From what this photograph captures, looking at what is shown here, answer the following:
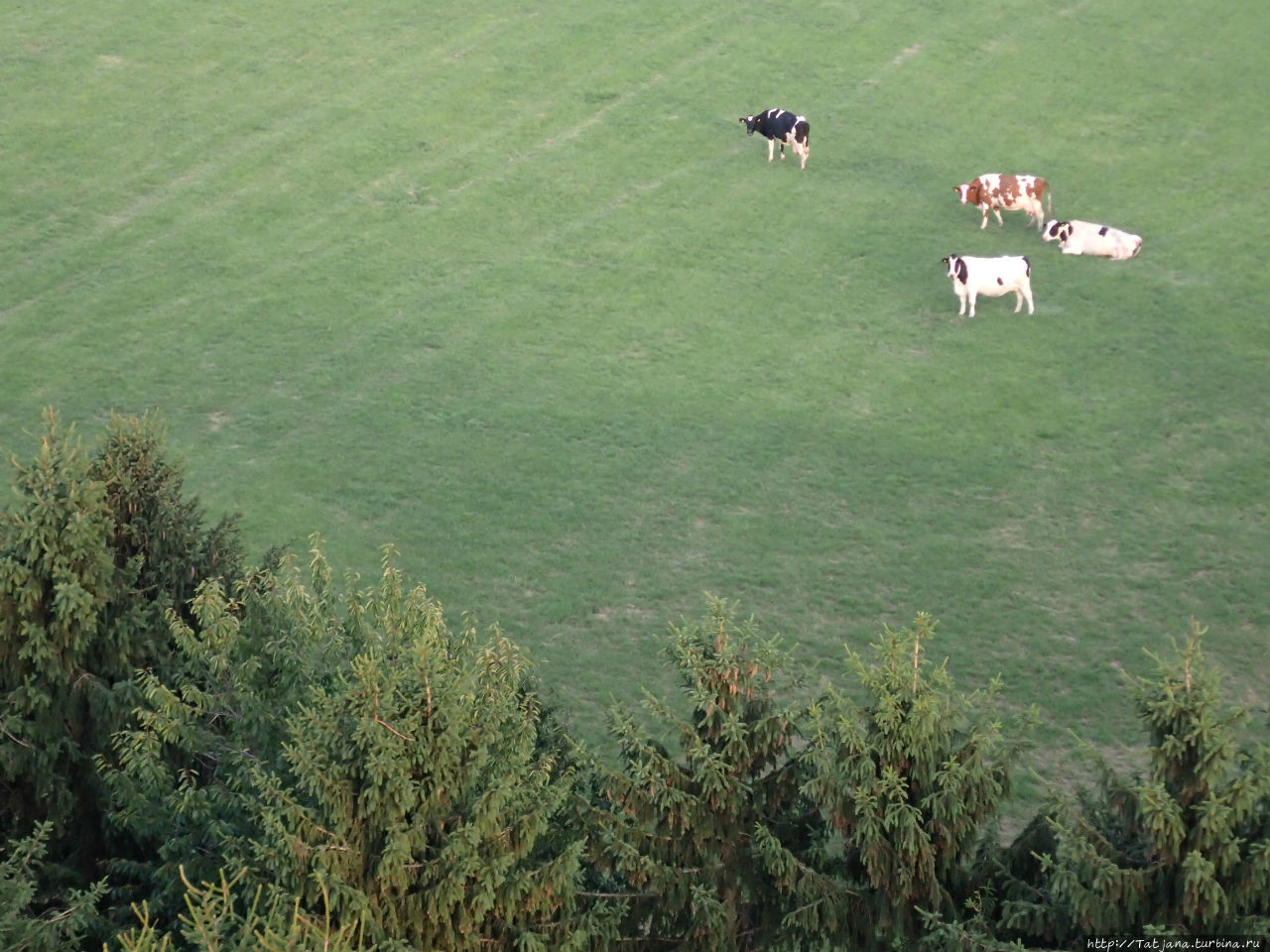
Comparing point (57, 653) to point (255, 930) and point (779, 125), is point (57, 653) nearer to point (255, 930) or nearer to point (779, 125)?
point (255, 930)

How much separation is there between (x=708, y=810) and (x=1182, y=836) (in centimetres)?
301

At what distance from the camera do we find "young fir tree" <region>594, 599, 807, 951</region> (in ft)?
31.7

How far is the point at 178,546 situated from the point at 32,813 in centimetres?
229

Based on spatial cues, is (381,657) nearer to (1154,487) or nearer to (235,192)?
(1154,487)

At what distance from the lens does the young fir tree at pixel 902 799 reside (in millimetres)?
9172

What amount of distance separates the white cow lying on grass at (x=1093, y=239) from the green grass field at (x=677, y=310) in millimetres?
252

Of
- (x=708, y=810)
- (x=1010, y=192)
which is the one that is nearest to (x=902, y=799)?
(x=708, y=810)

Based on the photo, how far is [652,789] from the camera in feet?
31.8

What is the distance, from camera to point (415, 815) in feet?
26.6

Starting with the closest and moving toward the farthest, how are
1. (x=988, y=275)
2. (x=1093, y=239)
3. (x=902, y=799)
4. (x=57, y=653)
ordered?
(x=902, y=799)
(x=57, y=653)
(x=988, y=275)
(x=1093, y=239)

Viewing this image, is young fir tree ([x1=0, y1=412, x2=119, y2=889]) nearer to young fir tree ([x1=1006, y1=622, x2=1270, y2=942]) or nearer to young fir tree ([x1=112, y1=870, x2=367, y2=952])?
young fir tree ([x1=112, y1=870, x2=367, y2=952])

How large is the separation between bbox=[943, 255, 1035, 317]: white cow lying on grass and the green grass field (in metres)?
0.53

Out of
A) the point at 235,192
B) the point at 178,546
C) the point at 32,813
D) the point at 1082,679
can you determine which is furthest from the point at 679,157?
the point at 32,813

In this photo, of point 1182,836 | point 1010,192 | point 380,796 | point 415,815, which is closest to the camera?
point 380,796
